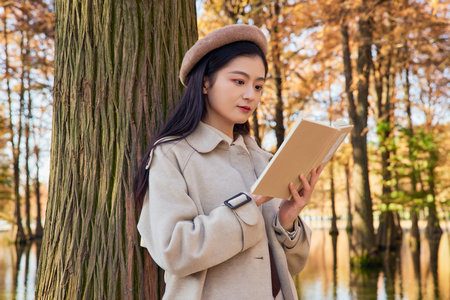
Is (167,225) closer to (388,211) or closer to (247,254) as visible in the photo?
(247,254)

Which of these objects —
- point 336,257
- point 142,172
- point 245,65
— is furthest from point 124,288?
point 336,257

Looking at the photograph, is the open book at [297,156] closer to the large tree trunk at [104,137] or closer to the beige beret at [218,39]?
the beige beret at [218,39]

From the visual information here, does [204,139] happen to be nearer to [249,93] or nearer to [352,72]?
[249,93]

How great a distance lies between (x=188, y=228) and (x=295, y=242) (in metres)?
0.61

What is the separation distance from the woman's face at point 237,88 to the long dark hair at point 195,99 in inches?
1.3

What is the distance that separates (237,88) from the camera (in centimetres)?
230

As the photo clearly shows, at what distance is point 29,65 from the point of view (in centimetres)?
1365

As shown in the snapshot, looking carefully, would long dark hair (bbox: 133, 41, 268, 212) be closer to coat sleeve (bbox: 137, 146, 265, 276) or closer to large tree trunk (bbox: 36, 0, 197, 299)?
coat sleeve (bbox: 137, 146, 265, 276)

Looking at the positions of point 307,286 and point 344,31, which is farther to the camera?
point 344,31

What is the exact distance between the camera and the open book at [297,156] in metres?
1.95

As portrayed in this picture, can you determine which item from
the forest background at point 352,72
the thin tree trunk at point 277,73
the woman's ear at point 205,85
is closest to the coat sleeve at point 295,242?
the woman's ear at point 205,85

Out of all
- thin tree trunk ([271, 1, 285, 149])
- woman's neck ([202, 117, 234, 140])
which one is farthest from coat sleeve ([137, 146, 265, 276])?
thin tree trunk ([271, 1, 285, 149])

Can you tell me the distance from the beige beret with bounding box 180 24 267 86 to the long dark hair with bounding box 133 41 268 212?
0.08 ft

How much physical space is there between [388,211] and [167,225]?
16.3 meters
